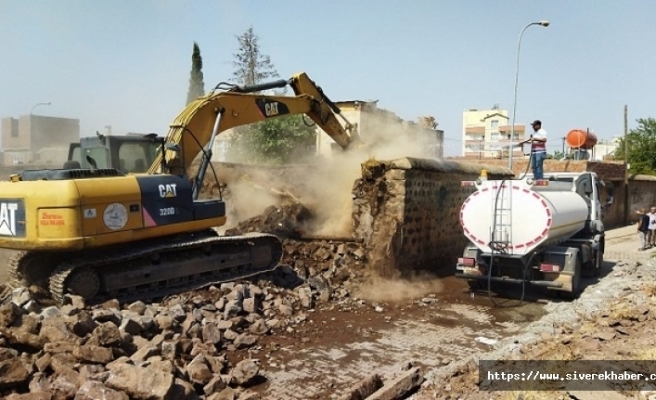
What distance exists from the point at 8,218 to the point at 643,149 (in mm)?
39737

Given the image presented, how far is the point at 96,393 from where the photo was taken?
4344 millimetres

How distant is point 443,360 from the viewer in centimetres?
641

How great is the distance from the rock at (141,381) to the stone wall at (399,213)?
585cm

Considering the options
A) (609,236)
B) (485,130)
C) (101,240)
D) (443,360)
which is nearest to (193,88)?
(609,236)

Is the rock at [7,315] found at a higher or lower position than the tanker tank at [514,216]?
lower

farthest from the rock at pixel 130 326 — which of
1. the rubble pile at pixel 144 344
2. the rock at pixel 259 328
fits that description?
the rock at pixel 259 328

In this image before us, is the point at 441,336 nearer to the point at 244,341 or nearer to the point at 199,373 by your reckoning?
the point at 244,341

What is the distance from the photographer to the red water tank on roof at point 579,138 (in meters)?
20.7

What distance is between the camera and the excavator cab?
27.8 feet

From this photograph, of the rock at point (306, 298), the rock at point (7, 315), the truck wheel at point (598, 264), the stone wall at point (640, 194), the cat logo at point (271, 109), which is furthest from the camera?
the stone wall at point (640, 194)

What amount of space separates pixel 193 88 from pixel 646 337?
2935 centimetres

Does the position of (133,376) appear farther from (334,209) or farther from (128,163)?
(334,209)

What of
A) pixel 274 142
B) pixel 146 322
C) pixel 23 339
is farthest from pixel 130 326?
pixel 274 142

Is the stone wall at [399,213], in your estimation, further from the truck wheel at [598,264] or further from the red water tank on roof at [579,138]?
the red water tank on roof at [579,138]
